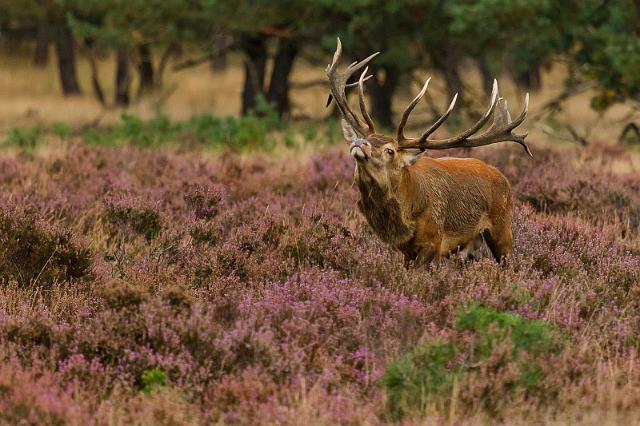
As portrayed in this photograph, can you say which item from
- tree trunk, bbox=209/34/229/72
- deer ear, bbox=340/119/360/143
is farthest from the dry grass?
deer ear, bbox=340/119/360/143

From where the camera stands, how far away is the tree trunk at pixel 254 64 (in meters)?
23.4

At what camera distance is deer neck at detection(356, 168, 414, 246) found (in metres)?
7.07

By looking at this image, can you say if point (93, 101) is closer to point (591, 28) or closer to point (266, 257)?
point (591, 28)

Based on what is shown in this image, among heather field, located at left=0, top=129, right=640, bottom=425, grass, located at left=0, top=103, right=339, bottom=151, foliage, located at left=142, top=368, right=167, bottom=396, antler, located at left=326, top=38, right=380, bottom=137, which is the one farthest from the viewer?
grass, located at left=0, top=103, right=339, bottom=151

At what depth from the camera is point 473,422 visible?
197 inches

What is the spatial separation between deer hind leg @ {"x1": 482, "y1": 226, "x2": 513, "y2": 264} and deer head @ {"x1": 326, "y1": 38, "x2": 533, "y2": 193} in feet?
2.04

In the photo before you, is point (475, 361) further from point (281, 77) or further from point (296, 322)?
point (281, 77)

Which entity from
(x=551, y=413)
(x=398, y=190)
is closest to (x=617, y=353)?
(x=551, y=413)

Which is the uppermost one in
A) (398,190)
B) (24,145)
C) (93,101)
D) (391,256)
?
Answer: (398,190)

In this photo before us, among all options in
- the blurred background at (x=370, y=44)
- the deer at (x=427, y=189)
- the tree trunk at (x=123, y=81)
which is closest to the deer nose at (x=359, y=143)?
the deer at (x=427, y=189)

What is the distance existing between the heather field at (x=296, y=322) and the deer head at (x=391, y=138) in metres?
0.62

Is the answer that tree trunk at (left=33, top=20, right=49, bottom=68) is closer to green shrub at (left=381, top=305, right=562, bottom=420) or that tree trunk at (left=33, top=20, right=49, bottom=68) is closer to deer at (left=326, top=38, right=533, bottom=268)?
deer at (left=326, top=38, right=533, bottom=268)

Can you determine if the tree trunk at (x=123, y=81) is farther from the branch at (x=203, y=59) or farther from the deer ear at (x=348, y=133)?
the deer ear at (x=348, y=133)

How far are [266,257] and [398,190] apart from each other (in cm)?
119
